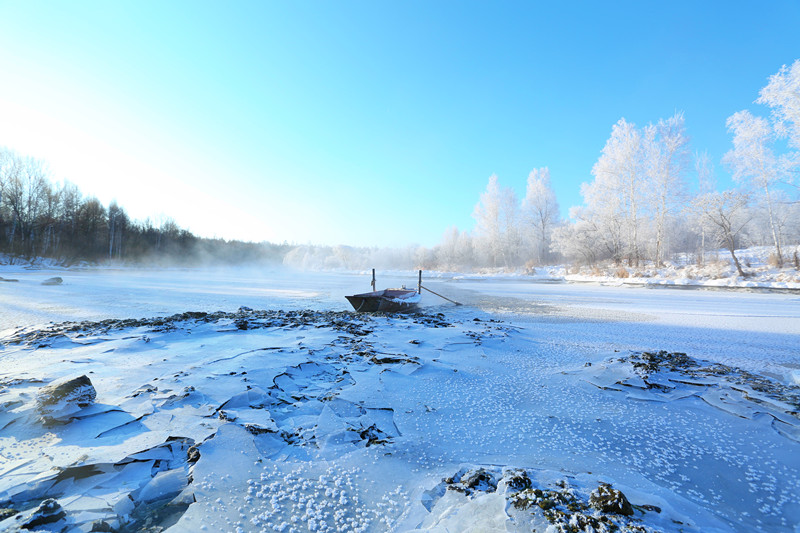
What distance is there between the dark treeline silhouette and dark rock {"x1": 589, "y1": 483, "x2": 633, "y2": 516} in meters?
43.6

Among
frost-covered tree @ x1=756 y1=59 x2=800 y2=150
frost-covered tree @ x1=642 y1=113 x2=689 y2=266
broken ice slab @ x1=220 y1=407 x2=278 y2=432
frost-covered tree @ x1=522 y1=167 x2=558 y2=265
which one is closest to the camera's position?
broken ice slab @ x1=220 y1=407 x2=278 y2=432

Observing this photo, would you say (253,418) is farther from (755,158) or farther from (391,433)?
(755,158)

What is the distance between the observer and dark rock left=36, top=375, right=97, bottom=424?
2721 millimetres

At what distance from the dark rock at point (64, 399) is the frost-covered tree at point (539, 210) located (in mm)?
36219

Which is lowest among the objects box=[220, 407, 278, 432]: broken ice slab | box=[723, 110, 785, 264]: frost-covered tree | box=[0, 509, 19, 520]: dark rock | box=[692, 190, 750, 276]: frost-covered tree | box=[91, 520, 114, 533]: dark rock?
box=[220, 407, 278, 432]: broken ice slab

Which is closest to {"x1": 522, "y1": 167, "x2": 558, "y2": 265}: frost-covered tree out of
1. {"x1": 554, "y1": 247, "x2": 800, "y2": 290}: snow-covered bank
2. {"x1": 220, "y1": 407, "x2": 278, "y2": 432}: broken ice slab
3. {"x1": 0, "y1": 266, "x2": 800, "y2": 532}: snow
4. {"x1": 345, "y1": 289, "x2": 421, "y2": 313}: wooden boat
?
{"x1": 554, "y1": 247, "x2": 800, "y2": 290}: snow-covered bank

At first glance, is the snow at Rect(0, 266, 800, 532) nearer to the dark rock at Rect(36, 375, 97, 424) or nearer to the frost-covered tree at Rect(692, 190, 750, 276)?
the dark rock at Rect(36, 375, 97, 424)

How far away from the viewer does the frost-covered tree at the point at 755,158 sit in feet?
54.6

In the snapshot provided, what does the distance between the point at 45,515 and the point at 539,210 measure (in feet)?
123

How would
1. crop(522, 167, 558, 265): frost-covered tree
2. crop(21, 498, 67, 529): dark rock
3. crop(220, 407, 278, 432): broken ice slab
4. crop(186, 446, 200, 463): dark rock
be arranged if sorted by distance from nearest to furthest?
crop(21, 498, 67, 529): dark rock → crop(186, 446, 200, 463): dark rock → crop(220, 407, 278, 432): broken ice slab → crop(522, 167, 558, 265): frost-covered tree

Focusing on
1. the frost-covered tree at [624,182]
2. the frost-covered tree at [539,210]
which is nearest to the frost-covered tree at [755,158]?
the frost-covered tree at [624,182]

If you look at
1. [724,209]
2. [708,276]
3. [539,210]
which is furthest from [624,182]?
[539,210]

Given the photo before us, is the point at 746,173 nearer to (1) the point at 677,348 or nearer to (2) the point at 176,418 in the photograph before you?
(1) the point at 677,348

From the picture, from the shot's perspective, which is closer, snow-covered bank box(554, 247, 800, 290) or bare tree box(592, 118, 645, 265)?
snow-covered bank box(554, 247, 800, 290)
